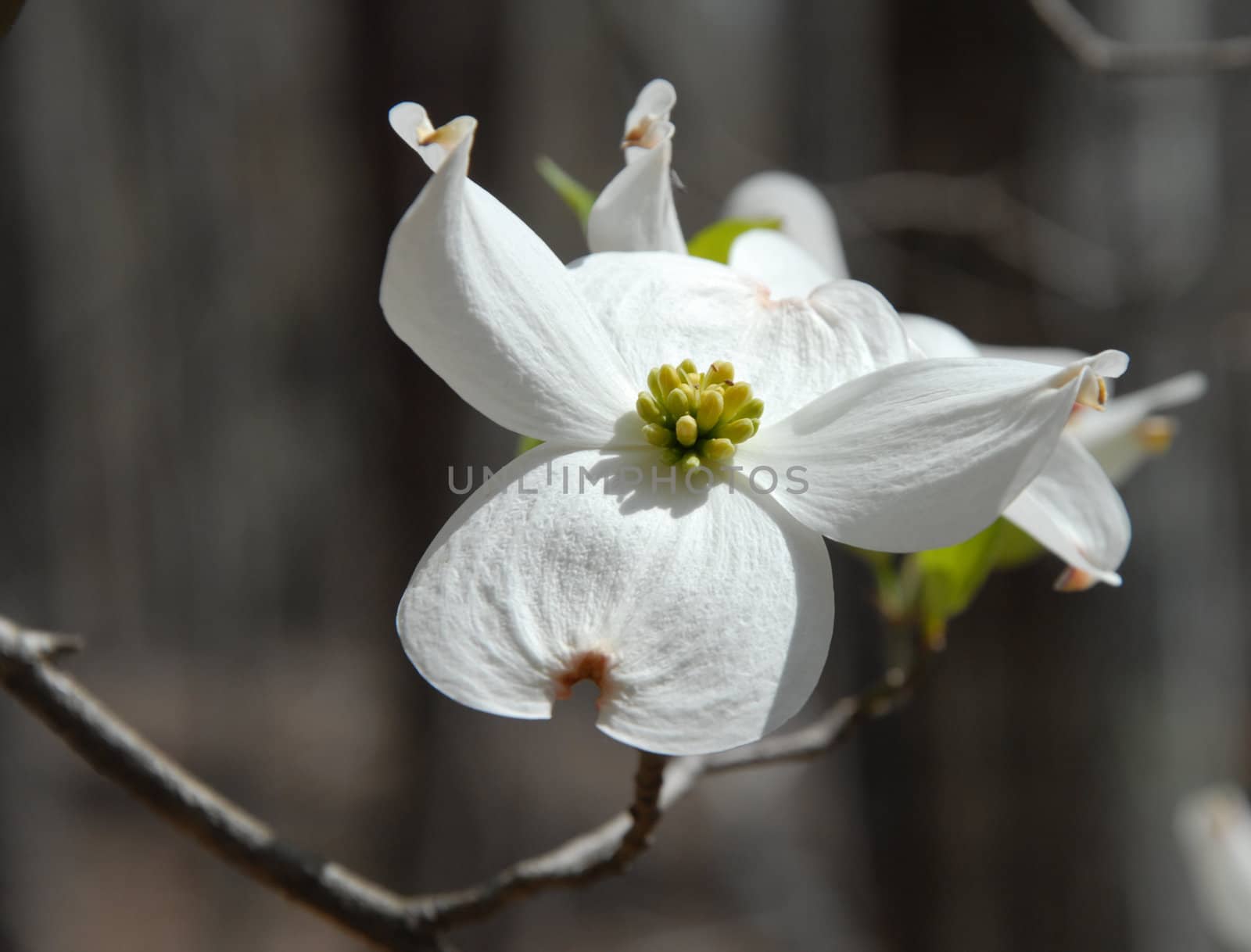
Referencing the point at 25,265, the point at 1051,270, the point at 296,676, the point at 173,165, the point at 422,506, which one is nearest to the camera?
the point at 1051,270

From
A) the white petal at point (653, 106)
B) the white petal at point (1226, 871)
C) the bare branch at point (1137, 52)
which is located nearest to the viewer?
the white petal at point (653, 106)

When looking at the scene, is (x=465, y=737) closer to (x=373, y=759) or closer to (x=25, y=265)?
(x=373, y=759)

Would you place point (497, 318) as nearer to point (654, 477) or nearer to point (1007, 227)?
point (654, 477)

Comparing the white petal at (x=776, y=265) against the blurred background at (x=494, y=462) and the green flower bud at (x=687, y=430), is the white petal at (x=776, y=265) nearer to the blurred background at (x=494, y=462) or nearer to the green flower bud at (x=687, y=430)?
the green flower bud at (x=687, y=430)

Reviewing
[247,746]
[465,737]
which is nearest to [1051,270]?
[465,737]

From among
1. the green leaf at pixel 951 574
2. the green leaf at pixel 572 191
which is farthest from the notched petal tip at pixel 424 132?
the green leaf at pixel 951 574
